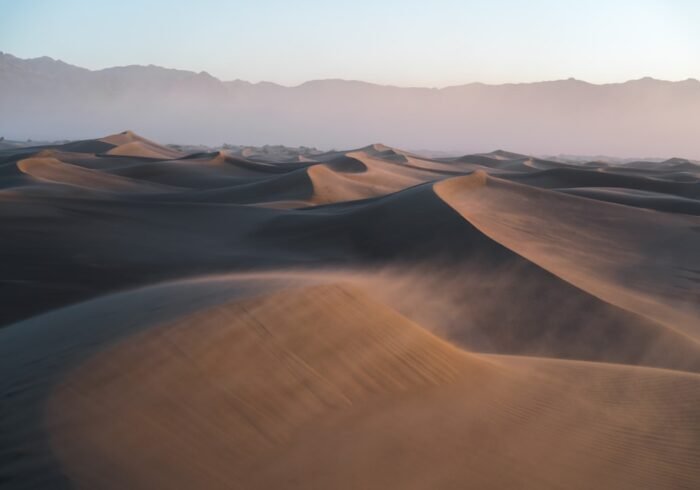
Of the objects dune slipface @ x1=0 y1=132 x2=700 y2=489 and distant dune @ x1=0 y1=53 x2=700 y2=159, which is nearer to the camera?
dune slipface @ x1=0 y1=132 x2=700 y2=489

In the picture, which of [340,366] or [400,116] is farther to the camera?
[400,116]

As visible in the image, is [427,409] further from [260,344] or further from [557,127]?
[557,127]

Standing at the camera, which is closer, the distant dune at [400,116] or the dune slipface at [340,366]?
the dune slipface at [340,366]
